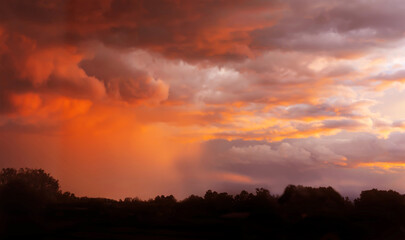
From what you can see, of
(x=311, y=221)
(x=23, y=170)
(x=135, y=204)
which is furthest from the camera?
(x=23, y=170)

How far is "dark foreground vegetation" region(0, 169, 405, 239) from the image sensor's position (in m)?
17.0

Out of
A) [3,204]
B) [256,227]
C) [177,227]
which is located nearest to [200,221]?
[177,227]

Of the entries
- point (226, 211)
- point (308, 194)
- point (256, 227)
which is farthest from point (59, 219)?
point (308, 194)

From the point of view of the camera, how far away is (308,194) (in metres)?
18.5

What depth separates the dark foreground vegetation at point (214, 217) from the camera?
671 inches

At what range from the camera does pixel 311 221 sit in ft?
55.1

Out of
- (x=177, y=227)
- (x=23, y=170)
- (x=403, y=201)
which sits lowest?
(x=177, y=227)

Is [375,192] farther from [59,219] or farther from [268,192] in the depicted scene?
[59,219]

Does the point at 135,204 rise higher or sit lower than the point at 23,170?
lower

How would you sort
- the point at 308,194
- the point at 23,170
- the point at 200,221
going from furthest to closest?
1. the point at 23,170
2. the point at 200,221
3. the point at 308,194

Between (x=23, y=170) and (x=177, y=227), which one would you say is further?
(x=23, y=170)

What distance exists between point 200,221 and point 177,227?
1.36 m

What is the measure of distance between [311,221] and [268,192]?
5.36 m

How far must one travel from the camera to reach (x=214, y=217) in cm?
2034
